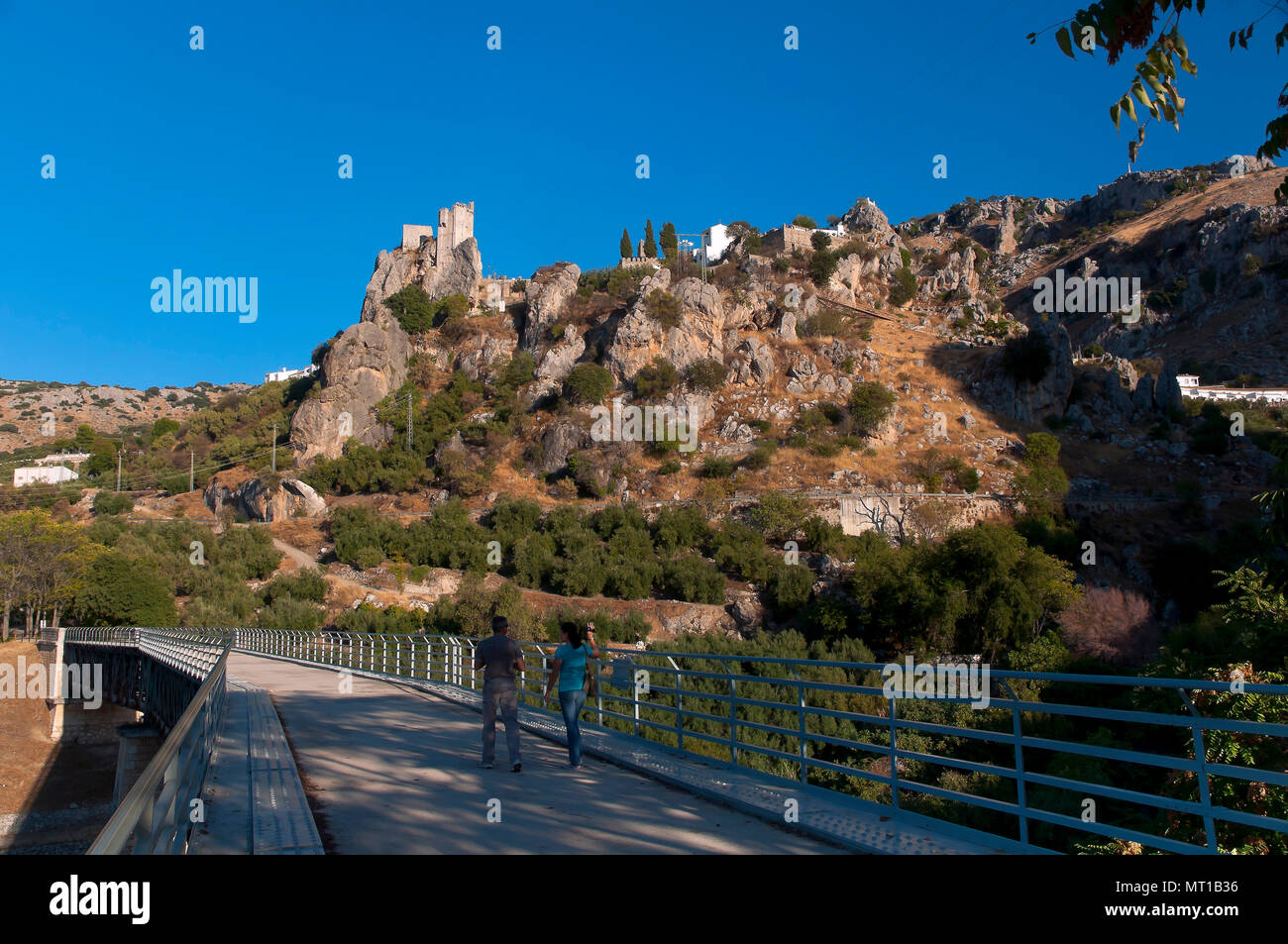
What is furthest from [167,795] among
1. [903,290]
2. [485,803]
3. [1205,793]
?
[903,290]

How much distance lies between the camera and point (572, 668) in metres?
9.37

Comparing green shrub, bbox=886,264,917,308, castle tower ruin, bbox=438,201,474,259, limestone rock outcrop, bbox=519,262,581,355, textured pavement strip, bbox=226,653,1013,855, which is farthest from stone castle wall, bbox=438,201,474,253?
textured pavement strip, bbox=226,653,1013,855

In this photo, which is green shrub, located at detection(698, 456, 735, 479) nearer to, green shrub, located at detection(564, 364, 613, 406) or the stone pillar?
green shrub, located at detection(564, 364, 613, 406)

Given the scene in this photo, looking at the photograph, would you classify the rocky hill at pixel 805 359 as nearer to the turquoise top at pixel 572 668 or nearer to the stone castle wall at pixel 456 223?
the stone castle wall at pixel 456 223

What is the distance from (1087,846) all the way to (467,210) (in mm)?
98588

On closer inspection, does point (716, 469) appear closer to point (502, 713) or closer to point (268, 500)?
point (268, 500)

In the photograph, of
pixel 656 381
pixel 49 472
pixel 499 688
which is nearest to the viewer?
pixel 499 688

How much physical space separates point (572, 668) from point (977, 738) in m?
4.29

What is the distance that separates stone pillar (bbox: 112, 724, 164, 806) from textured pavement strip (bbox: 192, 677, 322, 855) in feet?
50.6

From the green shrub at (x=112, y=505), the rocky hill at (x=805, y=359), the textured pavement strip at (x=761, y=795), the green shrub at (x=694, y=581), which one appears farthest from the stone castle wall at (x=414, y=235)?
the textured pavement strip at (x=761, y=795)

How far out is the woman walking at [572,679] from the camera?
9.03 metres
